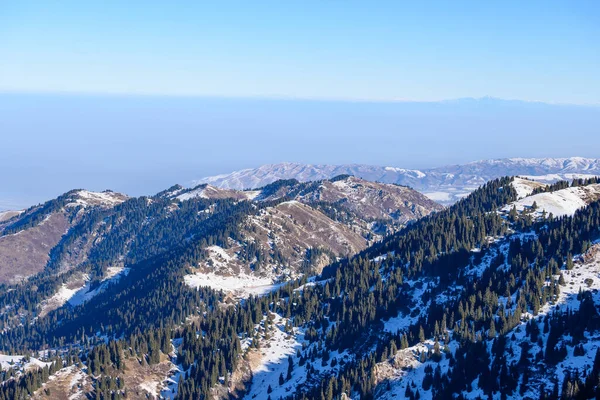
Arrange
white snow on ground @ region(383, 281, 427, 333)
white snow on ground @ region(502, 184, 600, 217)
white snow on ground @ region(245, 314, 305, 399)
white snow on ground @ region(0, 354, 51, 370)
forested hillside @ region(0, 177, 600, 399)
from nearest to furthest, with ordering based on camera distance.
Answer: forested hillside @ region(0, 177, 600, 399) < white snow on ground @ region(245, 314, 305, 399) < white snow on ground @ region(0, 354, 51, 370) < white snow on ground @ region(383, 281, 427, 333) < white snow on ground @ region(502, 184, 600, 217)

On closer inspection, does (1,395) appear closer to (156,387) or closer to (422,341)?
(156,387)

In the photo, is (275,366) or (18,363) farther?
(18,363)

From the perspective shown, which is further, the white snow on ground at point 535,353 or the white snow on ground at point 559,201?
the white snow on ground at point 559,201

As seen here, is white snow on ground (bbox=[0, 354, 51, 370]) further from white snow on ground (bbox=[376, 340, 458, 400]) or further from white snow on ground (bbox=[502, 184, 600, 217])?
white snow on ground (bbox=[502, 184, 600, 217])

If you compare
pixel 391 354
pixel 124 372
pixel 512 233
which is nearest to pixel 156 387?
pixel 124 372

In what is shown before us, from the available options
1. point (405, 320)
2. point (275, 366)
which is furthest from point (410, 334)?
point (275, 366)

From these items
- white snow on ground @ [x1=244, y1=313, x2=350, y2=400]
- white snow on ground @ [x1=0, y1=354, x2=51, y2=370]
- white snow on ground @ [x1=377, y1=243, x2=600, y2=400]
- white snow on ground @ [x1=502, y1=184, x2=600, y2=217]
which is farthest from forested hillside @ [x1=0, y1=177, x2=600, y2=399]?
white snow on ground @ [x1=0, y1=354, x2=51, y2=370]

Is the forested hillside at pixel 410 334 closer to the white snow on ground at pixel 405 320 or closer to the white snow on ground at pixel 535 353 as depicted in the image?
the white snow on ground at pixel 535 353

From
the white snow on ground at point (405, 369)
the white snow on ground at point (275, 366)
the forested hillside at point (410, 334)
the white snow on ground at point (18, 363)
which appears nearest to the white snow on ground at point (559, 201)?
the forested hillside at point (410, 334)

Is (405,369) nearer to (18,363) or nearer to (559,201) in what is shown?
(18,363)

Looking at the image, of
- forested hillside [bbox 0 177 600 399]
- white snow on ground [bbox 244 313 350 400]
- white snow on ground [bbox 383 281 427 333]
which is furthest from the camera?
white snow on ground [bbox 383 281 427 333]
